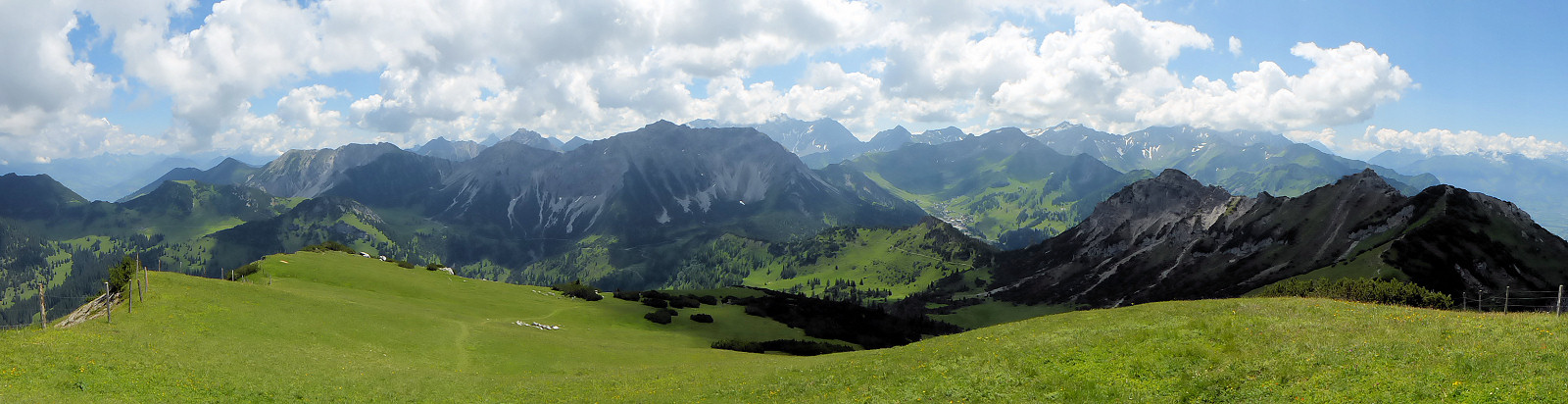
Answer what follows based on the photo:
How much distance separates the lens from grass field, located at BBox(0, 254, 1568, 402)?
23.6 metres

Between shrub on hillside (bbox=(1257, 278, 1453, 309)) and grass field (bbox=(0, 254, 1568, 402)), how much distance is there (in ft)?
339

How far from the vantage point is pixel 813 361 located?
48.2 m

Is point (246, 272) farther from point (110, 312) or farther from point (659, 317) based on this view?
point (659, 317)

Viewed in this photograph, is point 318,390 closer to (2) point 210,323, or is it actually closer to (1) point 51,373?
(1) point 51,373

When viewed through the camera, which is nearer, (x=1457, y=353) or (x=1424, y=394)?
(x=1424, y=394)

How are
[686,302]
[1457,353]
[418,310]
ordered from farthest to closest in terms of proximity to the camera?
[686,302], [418,310], [1457,353]

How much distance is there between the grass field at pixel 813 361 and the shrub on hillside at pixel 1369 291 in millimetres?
103322

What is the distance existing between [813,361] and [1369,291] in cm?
13616

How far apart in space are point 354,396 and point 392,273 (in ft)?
232

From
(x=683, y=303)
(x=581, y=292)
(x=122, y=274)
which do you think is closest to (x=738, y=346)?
(x=683, y=303)

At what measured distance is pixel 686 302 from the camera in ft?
397

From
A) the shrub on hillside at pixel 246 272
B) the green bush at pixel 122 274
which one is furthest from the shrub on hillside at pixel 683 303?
the green bush at pixel 122 274

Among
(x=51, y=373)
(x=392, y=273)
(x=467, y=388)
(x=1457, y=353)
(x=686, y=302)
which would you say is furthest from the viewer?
(x=686, y=302)

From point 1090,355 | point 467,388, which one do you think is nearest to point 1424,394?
point 1090,355
